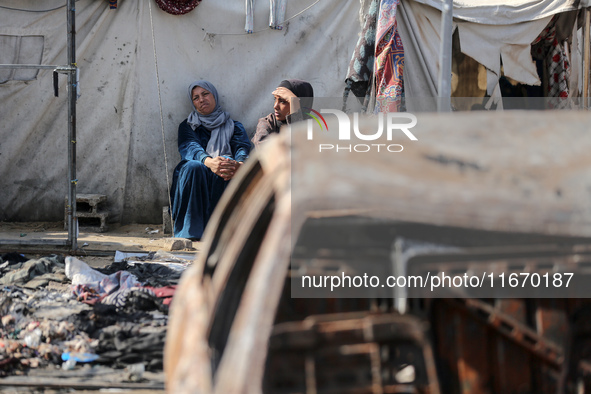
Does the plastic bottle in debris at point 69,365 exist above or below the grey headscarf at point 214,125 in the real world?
below

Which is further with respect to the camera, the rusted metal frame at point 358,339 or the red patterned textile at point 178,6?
the red patterned textile at point 178,6

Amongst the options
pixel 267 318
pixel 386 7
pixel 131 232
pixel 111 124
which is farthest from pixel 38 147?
pixel 267 318

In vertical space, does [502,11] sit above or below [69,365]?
above

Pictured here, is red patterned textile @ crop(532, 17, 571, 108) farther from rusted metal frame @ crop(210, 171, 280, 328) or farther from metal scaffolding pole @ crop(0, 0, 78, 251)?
rusted metal frame @ crop(210, 171, 280, 328)

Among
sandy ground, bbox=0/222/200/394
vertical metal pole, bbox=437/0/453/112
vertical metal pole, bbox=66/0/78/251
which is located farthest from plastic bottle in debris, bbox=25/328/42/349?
vertical metal pole, bbox=437/0/453/112

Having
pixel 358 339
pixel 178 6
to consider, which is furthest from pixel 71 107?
pixel 358 339

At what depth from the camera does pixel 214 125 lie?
6.04 meters

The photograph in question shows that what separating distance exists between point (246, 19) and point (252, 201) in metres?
4.71

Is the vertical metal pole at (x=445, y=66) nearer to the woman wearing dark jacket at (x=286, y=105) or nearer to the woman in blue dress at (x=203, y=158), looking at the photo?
the woman wearing dark jacket at (x=286, y=105)

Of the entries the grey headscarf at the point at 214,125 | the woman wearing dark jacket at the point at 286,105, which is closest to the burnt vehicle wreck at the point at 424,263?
the woman wearing dark jacket at the point at 286,105

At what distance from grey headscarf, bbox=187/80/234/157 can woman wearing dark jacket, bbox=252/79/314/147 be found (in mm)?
312

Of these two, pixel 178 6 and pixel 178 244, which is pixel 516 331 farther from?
pixel 178 6

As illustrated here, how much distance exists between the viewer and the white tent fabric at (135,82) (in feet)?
20.0

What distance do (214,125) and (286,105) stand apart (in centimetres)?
78
